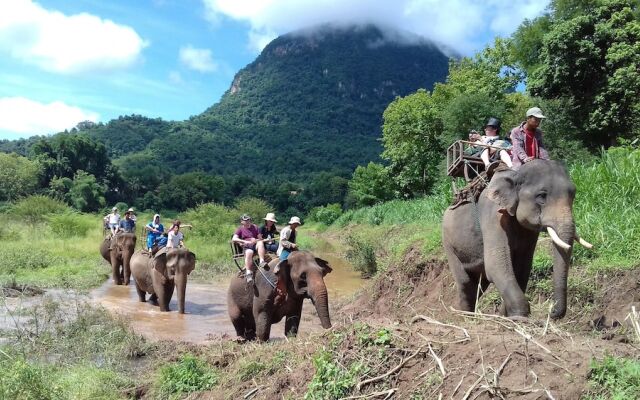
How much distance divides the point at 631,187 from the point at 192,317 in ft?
32.1

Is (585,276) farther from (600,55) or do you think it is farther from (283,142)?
(283,142)

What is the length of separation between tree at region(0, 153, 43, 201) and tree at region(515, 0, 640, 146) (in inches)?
2029

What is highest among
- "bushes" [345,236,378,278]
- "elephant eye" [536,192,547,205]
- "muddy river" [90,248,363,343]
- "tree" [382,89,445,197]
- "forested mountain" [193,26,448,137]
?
"forested mountain" [193,26,448,137]

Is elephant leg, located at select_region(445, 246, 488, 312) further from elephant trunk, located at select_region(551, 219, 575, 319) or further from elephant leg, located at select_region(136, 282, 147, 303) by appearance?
elephant leg, located at select_region(136, 282, 147, 303)

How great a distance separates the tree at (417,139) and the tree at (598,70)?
1282 centimetres

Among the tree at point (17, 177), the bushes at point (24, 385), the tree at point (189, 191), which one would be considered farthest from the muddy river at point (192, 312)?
the tree at point (189, 191)

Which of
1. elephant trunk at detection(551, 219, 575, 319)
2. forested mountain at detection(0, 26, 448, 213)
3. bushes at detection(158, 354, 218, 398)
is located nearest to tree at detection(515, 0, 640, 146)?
elephant trunk at detection(551, 219, 575, 319)

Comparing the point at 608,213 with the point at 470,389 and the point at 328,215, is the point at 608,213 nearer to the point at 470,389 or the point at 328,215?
the point at 470,389

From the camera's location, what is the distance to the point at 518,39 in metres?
32.2

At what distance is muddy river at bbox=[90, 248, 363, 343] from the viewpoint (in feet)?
40.3

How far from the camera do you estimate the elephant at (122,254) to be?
18.5 m

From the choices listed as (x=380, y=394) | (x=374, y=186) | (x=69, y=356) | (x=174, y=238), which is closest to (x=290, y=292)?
(x=69, y=356)

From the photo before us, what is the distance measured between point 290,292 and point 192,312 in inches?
265

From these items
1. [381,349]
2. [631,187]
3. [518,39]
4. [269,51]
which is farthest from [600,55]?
[269,51]
